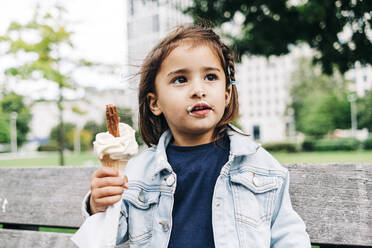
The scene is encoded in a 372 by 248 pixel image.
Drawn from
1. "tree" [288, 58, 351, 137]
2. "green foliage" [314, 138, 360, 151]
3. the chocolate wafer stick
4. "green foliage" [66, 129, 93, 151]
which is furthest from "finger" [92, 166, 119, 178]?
"green foliage" [66, 129, 93, 151]

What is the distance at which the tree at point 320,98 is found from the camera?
149 feet

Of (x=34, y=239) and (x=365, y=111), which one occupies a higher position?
(x=365, y=111)

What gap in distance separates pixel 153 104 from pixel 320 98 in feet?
162

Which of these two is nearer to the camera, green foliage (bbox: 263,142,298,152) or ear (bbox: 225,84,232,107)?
ear (bbox: 225,84,232,107)

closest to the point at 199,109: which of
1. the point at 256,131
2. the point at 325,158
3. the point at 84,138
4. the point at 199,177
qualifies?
the point at 199,177

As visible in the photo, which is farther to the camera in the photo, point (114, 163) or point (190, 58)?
point (190, 58)

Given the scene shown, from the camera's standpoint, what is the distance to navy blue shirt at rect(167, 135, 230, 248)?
146cm

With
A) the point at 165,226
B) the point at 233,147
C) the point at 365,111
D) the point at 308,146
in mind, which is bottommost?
the point at 308,146

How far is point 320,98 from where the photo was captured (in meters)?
47.3

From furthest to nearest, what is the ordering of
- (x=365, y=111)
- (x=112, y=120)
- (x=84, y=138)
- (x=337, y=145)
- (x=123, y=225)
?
(x=84, y=138), (x=365, y=111), (x=337, y=145), (x=123, y=225), (x=112, y=120)

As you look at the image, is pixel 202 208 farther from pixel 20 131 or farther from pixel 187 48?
pixel 20 131

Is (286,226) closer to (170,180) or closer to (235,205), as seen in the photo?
(235,205)

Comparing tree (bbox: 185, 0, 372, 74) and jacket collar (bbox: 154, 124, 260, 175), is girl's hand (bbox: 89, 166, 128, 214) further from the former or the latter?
tree (bbox: 185, 0, 372, 74)

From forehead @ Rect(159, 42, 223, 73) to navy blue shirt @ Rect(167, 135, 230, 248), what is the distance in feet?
1.23
